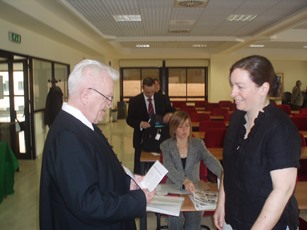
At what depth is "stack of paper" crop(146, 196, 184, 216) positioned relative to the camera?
2045mm

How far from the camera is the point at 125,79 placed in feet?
47.3

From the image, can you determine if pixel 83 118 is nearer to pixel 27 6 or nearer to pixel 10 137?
pixel 27 6

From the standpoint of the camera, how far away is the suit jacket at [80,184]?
3.94ft

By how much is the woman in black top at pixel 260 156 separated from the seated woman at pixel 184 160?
3.87 feet

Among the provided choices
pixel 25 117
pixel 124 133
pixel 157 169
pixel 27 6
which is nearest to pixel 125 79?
pixel 124 133

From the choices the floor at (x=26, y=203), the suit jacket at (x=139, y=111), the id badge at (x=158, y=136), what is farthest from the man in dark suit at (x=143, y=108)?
the floor at (x=26, y=203)

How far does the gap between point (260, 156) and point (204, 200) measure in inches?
38.5

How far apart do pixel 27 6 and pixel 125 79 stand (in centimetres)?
964

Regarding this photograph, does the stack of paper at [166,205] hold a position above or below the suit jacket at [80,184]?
below

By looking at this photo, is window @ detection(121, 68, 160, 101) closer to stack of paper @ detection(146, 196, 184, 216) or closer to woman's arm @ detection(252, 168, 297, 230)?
stack of paper @ detection(146, 196, 184, 216)

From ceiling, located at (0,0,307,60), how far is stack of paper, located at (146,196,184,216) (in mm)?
3452


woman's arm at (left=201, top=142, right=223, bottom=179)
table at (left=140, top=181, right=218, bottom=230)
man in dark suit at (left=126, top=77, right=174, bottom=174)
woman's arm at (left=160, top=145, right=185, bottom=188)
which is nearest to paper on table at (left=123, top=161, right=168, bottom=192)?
table at (left=140, top=181, right=218, bottom=230)

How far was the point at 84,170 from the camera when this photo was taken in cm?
122

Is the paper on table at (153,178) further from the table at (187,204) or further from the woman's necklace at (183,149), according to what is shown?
the woman's necklace at (183,149)
